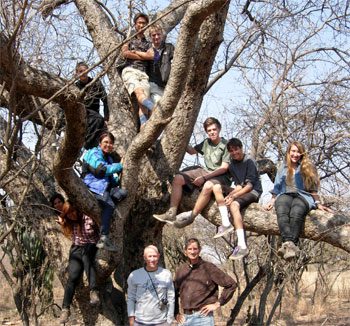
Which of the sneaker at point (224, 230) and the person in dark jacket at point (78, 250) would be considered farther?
the person in dark jacket at point (78, 250)

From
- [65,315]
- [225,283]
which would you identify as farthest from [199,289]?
[65,315]

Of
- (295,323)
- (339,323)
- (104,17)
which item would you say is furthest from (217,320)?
(104,17)

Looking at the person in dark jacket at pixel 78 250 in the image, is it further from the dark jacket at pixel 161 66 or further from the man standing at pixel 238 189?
the dark jacket at pixel 161 66

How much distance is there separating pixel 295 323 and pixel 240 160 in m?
10.5

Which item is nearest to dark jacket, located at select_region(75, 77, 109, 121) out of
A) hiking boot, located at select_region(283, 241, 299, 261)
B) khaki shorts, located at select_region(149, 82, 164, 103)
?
khaki shorts, located at select_region(149, 82, 164, 103)

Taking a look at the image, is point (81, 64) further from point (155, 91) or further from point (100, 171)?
point (155, 91)

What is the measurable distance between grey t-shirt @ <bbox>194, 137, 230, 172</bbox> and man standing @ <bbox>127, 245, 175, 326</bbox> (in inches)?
60.0

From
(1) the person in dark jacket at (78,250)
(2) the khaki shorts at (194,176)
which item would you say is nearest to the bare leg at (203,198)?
(2) the khaki shorts at (194,176)

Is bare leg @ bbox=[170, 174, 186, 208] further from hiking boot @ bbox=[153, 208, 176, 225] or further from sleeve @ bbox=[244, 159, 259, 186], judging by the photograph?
sleeve @ bbox=[244, 159, 259, 186]

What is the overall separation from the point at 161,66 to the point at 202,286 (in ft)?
9.35

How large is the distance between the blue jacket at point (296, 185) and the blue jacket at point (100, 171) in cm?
169

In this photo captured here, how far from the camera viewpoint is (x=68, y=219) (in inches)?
285

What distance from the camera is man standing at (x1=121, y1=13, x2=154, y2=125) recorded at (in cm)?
766

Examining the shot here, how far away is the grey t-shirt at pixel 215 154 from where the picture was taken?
7.38 meters
